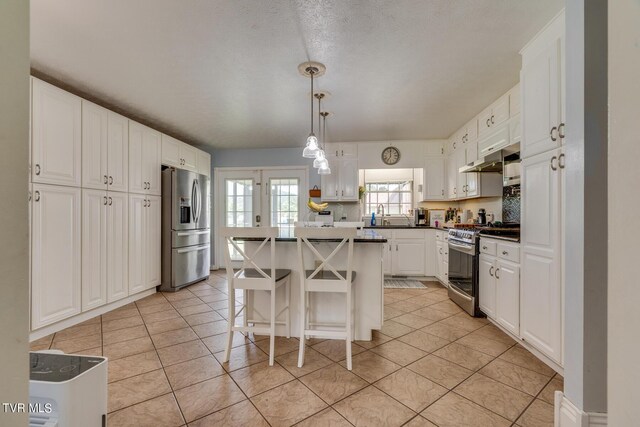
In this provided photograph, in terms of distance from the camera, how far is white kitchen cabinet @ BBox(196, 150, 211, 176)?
15.9 feet

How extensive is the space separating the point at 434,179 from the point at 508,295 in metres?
2.65

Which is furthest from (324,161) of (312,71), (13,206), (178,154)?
(13,206)

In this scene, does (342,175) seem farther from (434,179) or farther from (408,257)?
(408,257)

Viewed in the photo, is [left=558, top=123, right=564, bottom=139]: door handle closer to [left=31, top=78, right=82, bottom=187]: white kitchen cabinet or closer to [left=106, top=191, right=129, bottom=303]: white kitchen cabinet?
[left=31, top=78, right=82, bottom=187]: white kitchen cabinet

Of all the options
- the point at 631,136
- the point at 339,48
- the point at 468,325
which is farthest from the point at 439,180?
the point at 631,136

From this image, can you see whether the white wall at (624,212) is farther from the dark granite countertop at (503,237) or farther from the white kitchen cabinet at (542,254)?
the dark granite countertop at (503,237)

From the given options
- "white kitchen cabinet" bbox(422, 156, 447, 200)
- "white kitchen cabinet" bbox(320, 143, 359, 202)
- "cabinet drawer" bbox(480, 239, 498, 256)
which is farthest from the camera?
"white kitchen cabinet" bbox(320, 143, 359, 202)

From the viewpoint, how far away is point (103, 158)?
3023 mm

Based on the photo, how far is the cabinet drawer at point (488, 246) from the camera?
262cm

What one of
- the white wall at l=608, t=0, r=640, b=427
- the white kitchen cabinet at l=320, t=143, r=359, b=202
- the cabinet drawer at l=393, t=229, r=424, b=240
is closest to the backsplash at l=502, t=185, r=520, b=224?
the cabinet drawer at l=393, t=229, r=424, b=240

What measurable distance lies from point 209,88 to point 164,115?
3.93 ft

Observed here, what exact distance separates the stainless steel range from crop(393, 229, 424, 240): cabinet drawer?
3.02ft

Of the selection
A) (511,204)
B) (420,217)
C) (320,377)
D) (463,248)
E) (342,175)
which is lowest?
(320,377)

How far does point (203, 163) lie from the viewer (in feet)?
16.4
